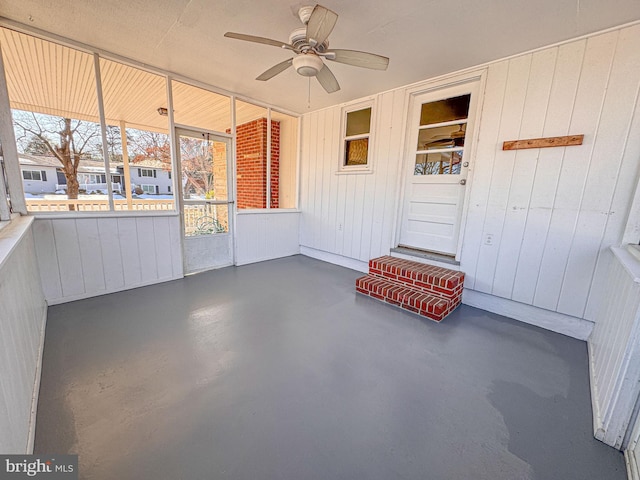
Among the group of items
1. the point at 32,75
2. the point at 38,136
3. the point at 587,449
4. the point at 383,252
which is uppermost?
the point at 32,75

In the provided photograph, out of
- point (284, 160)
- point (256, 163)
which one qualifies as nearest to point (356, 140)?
point (284, 160)

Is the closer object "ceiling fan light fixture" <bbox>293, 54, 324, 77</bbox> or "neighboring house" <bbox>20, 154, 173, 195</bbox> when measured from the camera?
"ceiling fan light fixture" <bbox>293, 54, 324, 77</bbox>

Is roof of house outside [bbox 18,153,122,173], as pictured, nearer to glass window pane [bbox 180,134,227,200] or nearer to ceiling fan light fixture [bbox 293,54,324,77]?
glass window pane [bbox 180,134,227,200]

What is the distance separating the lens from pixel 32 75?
132 inches

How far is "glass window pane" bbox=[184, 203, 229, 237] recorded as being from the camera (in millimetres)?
3908

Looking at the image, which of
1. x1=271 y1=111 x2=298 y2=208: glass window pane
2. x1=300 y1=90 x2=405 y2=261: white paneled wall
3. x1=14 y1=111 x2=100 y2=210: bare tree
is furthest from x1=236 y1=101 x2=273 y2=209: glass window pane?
x1=14 y1=111 x2=100 y2=210: bare tree

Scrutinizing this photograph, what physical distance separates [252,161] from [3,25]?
11.1ft

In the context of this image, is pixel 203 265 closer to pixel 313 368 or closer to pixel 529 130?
pixel 313 368

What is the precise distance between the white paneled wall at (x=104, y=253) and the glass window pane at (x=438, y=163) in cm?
361

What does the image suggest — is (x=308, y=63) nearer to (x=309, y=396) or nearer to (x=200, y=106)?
(x=309, y=396)

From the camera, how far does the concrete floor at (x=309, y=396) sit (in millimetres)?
1288

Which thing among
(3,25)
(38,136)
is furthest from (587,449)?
(3,25)

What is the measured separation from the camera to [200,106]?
4.48 meters

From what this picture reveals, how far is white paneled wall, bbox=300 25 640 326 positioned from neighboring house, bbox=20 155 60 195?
4.84 meters
